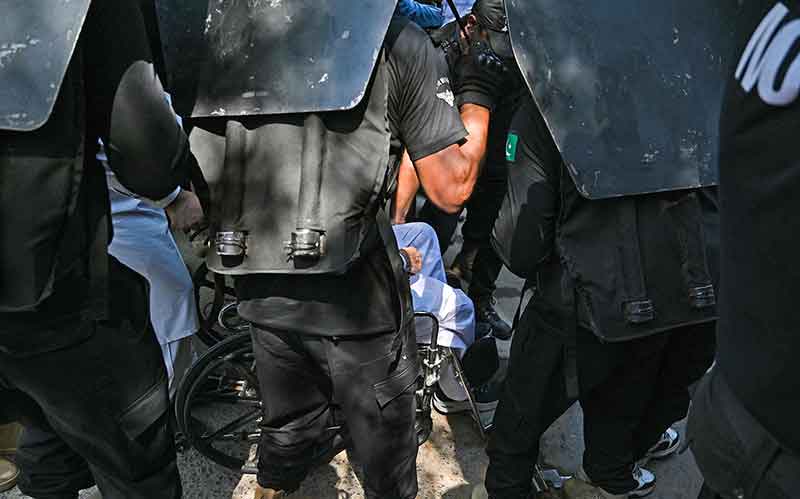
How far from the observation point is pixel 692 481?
2.81 meters

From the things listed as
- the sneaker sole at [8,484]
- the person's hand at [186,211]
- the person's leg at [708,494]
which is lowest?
the sneaker sole at [8,484]

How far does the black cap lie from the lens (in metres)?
1.88

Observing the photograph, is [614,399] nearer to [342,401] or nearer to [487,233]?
[342,401]

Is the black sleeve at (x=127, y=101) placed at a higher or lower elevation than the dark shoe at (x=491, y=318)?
higher

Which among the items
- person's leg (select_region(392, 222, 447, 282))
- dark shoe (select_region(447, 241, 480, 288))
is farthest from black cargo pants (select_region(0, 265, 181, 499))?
dark shoe (select_region(447, 241, 480, 288))

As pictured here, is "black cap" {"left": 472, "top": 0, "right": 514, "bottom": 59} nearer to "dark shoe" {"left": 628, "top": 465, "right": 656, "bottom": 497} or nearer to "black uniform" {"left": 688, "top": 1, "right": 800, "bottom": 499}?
"black uniform" {"left": 688, "top": 1, "right": 800, "bottom": 499}

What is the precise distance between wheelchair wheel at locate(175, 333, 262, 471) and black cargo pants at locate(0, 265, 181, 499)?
0.47 metres

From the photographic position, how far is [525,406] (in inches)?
84.1

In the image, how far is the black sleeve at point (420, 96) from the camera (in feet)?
5.60

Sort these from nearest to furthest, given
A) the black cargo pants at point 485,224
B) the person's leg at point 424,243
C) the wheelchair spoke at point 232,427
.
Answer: the wheelchair spoke at point 232,427 → the person's leg at point 424,243 → the black cargo pants at point 485,224

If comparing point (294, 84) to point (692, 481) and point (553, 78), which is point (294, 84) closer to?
point (553, 78)

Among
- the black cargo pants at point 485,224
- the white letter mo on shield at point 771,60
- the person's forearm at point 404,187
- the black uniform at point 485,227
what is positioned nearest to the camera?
the white letter mo on shield at point 771,60

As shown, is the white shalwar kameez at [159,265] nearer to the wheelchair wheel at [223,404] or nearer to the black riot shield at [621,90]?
the wheelchair wheel at [223,404]

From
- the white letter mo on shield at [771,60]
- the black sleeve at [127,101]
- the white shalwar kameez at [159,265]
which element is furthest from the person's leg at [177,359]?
the white letter mo on shield at [771,60]
